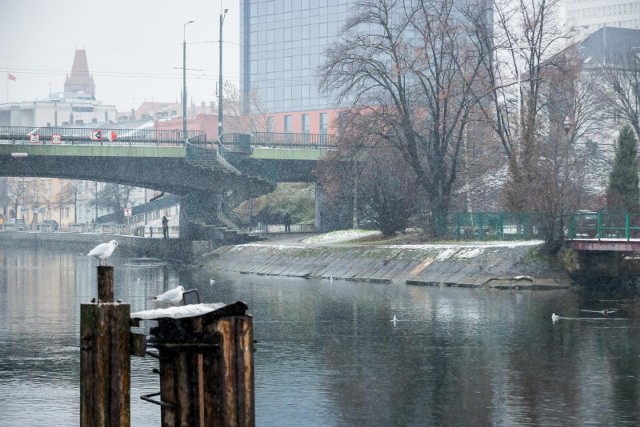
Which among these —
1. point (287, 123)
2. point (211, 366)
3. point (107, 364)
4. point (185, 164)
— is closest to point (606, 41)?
point (287, 123)

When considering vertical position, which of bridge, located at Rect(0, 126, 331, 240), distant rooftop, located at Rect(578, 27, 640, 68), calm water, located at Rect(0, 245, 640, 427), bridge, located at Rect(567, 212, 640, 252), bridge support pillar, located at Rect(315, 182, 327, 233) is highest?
distant rooftop, located at Rect(578, 27, 640, 68)

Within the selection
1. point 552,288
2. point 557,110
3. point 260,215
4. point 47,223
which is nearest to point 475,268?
point 552,288

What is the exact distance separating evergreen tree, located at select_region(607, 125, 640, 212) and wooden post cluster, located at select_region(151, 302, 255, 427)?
4129 cm

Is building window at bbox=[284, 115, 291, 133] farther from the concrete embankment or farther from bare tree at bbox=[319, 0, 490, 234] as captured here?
bare tree at bbox=[319, 0, 490, 234]

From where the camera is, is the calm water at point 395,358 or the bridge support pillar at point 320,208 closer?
the calm water at point 395,358

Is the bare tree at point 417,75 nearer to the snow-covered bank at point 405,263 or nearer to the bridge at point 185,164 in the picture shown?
the snow-covered bank at point 405,263

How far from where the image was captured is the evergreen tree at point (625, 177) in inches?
2159

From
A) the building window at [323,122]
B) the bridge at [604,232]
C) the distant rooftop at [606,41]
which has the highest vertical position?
the distant rooftop at [606,41]

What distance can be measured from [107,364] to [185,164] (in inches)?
2513

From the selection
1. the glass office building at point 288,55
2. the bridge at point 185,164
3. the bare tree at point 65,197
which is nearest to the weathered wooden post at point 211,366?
the bridge at point 185,164

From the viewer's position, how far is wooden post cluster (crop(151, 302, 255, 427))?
15.2m

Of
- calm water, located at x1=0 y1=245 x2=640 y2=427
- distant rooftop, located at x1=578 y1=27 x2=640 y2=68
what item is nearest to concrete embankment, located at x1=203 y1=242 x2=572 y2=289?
calm water, located at x1=0 y1=245 x2=640 y2=427

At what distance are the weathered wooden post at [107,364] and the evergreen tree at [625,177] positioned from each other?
41346 mm

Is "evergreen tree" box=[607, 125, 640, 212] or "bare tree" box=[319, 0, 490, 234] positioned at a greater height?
"bare tree" box=[319, 0, 490, 234]
